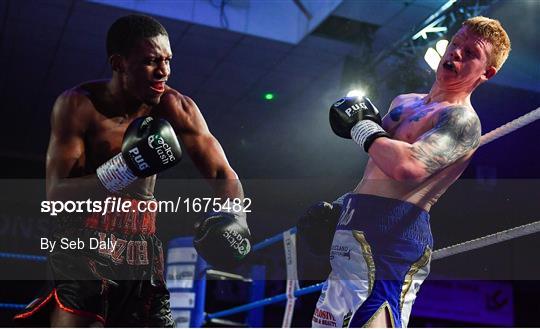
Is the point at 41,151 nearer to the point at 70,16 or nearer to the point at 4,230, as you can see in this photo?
the point at 4,230

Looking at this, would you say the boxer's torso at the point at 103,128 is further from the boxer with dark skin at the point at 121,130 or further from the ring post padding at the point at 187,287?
the ring post padding at the point at 187,287

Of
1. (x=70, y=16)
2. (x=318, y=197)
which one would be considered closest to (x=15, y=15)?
(x=70, y=16)

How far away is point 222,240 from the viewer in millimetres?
1464

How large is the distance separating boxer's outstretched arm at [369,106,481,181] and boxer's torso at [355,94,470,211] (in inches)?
1.4

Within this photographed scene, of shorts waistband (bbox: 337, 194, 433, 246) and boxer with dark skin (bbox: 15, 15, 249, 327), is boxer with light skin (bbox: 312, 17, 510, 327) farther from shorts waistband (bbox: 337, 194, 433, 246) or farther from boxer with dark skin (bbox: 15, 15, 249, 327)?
boxer with dark skin (bbox: 15, 15, 249, 327)

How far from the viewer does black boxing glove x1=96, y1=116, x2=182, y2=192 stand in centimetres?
137

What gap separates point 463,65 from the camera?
146cm

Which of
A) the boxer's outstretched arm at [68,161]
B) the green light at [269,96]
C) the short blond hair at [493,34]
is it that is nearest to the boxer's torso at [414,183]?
the short blond hair at [493,34]

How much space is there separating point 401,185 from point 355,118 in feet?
0.61

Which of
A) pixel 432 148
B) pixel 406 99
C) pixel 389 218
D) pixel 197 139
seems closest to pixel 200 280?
pixel 197 139

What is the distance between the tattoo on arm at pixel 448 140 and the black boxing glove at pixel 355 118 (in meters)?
0.10

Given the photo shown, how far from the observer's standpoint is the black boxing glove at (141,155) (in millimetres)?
1371

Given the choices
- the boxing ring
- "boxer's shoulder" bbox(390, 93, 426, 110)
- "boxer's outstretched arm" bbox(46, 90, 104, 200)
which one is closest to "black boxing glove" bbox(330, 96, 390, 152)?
"boxer's shoulder" bbox(390, 93, 426, 110)

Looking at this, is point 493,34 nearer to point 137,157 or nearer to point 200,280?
point 137,157
